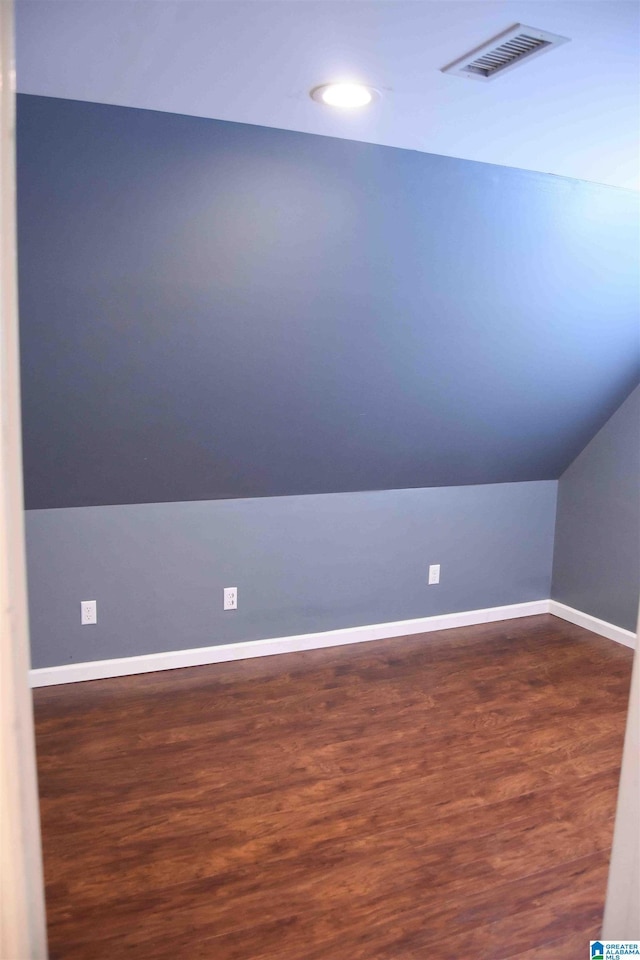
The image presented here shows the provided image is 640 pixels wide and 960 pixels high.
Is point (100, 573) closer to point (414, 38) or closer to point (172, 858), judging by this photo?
point (172, 858)

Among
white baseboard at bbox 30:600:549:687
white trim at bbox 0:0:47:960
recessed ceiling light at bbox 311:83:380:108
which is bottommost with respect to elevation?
white baseboard at bbox 30:600:549:687

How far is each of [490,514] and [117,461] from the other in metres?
2.19

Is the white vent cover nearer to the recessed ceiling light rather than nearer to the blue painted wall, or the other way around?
the recessed ceiling light

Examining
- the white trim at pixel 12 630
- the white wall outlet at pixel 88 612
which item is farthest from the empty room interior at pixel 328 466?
the white trim at pixel 12 630

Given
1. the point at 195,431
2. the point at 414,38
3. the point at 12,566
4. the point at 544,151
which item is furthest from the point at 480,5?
the point at 195,431

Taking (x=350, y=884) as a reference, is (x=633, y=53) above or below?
above

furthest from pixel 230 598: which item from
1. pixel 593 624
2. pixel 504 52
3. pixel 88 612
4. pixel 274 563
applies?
pixel 504 52

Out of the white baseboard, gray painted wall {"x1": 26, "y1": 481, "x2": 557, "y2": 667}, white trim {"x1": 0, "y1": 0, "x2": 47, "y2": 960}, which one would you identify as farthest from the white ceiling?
the white baseboard

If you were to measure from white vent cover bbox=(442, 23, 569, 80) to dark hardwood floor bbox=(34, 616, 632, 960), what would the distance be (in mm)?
2206

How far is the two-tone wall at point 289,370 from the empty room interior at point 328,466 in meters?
0.01

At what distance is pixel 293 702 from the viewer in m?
3.46

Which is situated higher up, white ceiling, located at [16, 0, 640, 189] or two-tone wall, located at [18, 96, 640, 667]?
Answer: white ceiling, located at [16, 0, 640, 189]

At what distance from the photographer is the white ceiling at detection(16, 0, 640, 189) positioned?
1.64m

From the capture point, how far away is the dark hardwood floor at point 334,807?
213 cm
